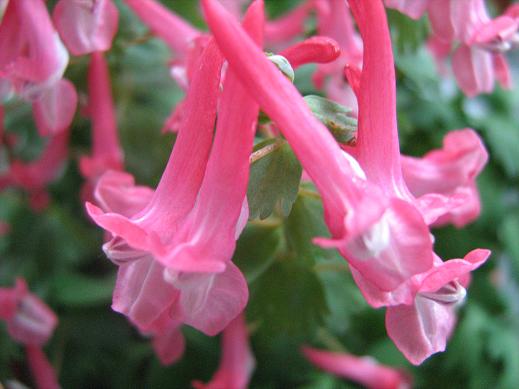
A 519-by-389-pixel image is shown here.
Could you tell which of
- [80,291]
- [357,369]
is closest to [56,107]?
[80,291]

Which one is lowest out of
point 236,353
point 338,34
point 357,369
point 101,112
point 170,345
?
point 357,369

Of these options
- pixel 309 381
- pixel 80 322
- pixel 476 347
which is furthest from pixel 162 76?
pixel 476 347

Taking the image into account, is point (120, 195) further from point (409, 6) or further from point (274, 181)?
point (409, 6)

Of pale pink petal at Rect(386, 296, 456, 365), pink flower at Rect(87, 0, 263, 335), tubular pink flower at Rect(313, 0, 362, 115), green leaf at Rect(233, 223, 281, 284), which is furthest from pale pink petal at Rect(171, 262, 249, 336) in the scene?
tubular pink flower at Rect(313, 0, 362, 115)

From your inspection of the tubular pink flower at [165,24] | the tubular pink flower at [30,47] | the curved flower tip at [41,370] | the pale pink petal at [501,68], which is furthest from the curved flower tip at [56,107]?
the pale pink petal at [501,68]

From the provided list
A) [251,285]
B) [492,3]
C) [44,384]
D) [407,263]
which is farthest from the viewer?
[492,3]

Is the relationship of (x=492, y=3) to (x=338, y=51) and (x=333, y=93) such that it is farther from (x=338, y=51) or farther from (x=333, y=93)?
(x=338, y=51)
